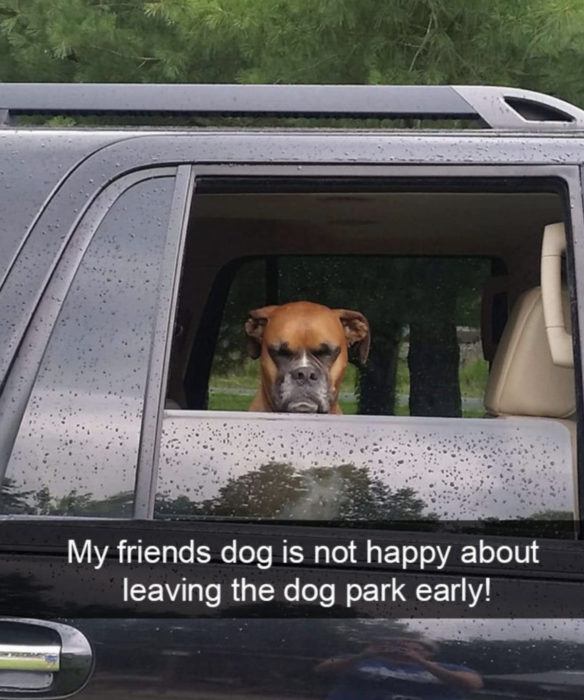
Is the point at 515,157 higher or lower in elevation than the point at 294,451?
higher

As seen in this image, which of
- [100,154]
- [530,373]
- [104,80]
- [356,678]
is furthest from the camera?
[104,80]

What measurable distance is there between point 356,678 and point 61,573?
0.52 m

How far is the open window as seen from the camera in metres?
1.86

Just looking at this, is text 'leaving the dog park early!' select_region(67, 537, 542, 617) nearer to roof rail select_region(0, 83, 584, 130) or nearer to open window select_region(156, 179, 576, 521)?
open window select_region(156, 179, 576, 521)

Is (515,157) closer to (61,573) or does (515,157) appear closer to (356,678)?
(356,678)

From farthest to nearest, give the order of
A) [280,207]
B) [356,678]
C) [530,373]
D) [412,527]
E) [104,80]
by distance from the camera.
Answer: [104,80]
[280,207]
[530,373]
[412,527]
[356,678]

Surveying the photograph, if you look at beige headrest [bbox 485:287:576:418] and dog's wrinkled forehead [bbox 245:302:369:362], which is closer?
beige headrest [bbox 485:287:576:418]

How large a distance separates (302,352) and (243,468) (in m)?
1.31

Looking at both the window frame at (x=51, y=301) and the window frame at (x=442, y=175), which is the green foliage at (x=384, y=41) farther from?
the window frame at (x=51, y=301)

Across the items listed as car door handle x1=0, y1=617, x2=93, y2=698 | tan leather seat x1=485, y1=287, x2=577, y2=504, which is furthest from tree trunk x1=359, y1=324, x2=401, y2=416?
car door handle x1=0, y1=617, x2=93, y2=698

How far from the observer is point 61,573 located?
1.74 m

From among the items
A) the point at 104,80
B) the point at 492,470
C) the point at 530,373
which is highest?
the point at 104,80

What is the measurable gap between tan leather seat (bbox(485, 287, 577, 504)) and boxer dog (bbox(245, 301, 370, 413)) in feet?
1.82

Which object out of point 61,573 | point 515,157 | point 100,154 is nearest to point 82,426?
point 61,573
